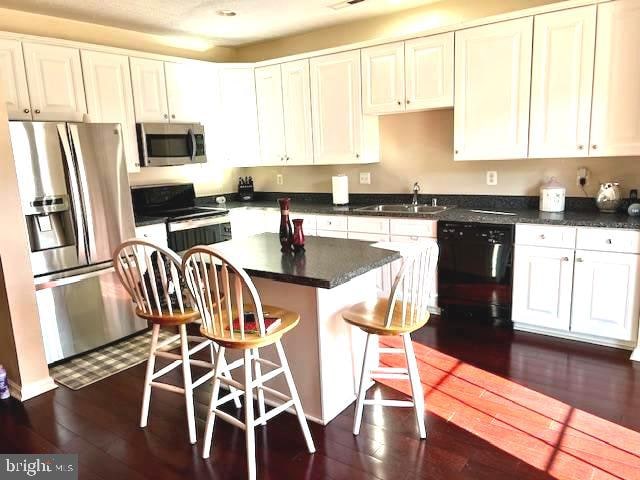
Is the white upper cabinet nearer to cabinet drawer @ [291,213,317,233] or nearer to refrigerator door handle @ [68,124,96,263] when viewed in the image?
cabinet drawer @ [291,213,317,233]

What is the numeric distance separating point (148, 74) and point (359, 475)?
12.0 feet

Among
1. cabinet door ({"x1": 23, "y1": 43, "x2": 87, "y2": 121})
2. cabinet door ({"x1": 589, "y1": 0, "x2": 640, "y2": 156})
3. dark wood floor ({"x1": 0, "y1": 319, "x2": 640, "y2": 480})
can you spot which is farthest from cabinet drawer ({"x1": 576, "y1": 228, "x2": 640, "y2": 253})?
cabinet door ({"x1": 23, "y1": 43, "x2": 87, "y2": 121})

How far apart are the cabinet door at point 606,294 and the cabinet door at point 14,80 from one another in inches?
157

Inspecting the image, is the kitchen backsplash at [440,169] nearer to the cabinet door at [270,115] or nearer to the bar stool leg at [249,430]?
the cabinet door at [270,115]

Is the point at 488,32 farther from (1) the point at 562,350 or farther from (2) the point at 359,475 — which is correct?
(2) the point at 359,475

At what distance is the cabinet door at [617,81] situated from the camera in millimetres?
2967

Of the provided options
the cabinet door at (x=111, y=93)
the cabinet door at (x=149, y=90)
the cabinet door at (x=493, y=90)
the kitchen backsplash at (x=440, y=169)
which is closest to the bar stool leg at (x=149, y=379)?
the cabinet door at (x=111, y=93)

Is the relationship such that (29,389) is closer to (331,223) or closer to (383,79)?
(331,223)

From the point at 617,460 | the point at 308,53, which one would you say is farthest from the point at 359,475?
the point at 308,53

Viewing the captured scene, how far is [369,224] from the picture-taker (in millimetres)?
4004

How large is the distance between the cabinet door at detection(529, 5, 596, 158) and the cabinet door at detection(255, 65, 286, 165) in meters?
2.35

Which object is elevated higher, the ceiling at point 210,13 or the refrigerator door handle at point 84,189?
the ceiling at point 210,13

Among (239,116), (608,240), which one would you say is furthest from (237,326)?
(239,116)

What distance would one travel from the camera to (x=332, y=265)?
220 centimetres
